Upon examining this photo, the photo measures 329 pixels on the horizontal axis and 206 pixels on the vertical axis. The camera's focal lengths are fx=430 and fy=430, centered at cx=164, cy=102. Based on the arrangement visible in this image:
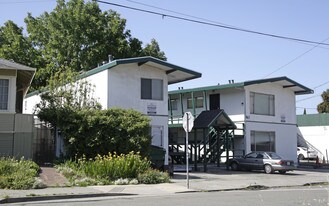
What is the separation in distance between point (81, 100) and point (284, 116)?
17703mm

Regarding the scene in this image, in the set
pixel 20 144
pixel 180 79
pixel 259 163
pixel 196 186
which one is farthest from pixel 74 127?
pixel 259 163

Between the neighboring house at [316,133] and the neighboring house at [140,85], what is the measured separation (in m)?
22.9

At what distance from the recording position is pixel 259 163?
88.8 ft

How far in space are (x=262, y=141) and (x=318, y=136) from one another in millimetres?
14289

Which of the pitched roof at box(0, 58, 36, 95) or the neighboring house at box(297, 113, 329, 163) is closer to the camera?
the pitched roof at box(0, 58, 36, 95)

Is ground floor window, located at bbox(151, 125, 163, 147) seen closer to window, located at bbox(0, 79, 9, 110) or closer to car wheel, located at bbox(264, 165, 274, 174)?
car wheel, located at bbox(264, 165, 274, 174)

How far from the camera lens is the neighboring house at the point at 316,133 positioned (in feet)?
144

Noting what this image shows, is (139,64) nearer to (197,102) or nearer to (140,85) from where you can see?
(140,85)

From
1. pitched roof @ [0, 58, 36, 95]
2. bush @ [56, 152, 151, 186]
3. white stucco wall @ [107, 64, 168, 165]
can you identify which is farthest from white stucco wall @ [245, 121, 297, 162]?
pitched roof @ [0, 58, 36, 95]

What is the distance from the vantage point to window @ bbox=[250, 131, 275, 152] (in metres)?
32.3

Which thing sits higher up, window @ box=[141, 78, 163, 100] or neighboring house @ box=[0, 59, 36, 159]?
window @ box=[141, 78, 163, 100]

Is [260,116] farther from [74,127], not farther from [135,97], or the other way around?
[74,127]

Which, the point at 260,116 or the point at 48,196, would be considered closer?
the point at 48,196

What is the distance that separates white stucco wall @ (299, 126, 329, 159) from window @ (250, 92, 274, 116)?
40.9ft
